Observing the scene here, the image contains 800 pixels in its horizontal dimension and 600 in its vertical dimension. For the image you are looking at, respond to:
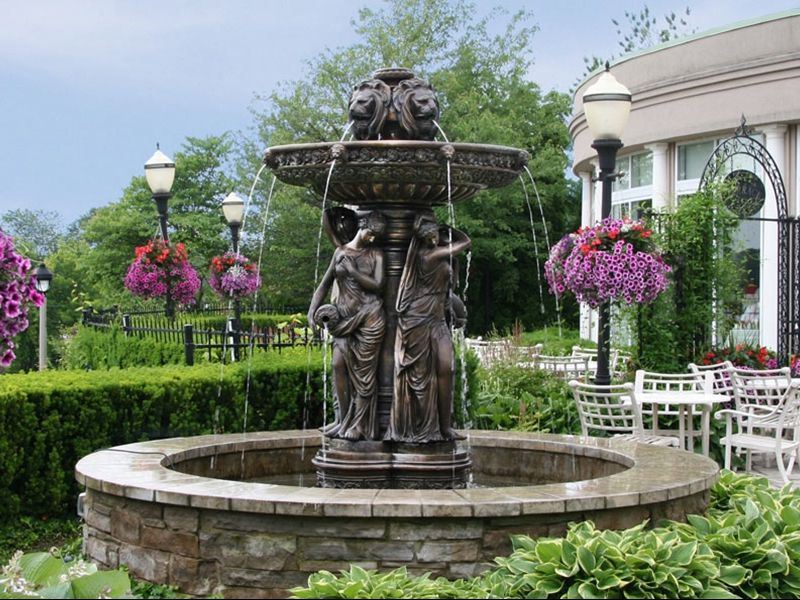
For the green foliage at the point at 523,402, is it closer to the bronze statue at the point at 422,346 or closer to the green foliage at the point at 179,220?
the bronze statue at the point at 422,346

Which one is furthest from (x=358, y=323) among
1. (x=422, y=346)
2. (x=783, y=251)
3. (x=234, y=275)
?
(x=234, y=275)

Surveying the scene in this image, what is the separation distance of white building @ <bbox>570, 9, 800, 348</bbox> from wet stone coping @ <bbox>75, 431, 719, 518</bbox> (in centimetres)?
1381

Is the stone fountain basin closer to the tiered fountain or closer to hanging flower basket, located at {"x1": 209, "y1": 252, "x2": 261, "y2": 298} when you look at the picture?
the tiered fountain

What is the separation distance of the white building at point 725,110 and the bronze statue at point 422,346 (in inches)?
534

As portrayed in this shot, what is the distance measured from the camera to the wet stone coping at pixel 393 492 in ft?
18.0

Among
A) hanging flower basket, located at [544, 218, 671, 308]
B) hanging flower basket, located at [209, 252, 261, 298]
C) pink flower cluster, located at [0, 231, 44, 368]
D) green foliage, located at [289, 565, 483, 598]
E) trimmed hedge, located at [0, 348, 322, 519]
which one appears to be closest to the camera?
green foliage, located at [289, 565, 483, 598]

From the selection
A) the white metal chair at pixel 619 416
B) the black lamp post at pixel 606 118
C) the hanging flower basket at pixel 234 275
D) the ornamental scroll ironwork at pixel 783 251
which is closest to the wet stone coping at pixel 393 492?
the white metal chair at pixel 619 416

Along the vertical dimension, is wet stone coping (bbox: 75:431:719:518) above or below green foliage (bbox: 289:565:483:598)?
above

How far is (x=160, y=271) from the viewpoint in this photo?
17.9 metres

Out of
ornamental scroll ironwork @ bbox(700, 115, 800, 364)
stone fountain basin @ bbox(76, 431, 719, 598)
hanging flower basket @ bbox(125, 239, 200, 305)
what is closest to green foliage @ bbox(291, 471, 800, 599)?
stone fountain basin @ bbox(76, 431, 719, 598)

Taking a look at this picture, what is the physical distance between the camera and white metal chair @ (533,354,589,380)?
47.9 ft

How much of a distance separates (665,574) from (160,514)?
2.63 metres

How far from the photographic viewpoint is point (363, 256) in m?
7.11

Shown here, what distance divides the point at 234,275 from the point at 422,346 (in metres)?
13.1
